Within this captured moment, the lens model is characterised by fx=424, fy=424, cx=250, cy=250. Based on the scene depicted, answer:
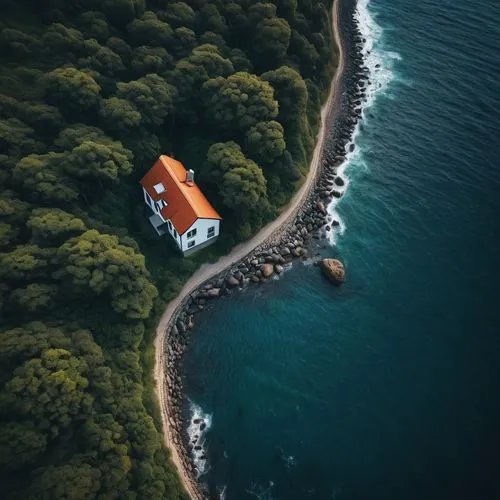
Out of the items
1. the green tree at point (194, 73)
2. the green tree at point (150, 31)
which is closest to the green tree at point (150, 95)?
the green tree at point (194, 73)

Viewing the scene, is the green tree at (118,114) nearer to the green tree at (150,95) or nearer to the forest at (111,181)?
the forest at (111,181)

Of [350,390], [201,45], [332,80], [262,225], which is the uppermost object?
[201,45]

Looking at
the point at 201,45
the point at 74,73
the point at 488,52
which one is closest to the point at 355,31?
the point at 488,52

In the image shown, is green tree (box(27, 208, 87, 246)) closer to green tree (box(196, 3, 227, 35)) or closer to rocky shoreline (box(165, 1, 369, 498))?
rocky shoreline (box(165, 1, 369, 498))

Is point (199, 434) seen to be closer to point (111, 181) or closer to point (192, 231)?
point (192, 231)

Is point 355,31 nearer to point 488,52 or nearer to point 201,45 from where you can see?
point 488,52

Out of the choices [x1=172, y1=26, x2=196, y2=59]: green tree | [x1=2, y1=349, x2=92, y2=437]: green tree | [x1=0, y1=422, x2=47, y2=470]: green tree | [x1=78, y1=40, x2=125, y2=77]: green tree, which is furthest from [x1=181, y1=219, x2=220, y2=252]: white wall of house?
[x1=0, y1=422, x2=47, y2=470]: green tree
